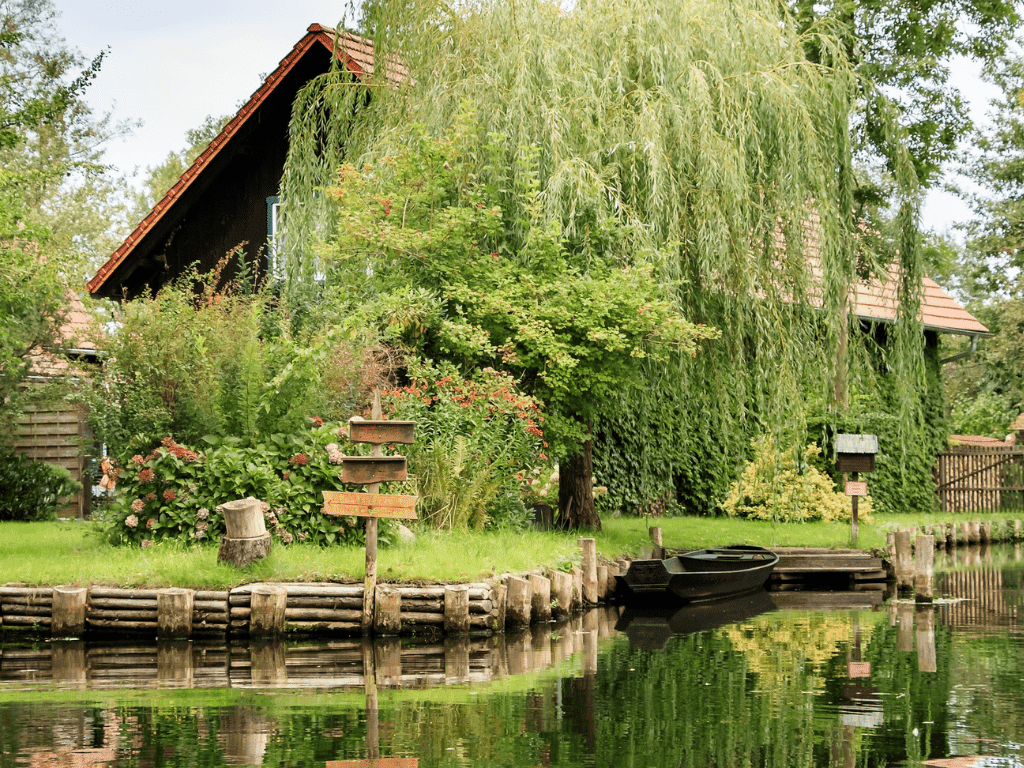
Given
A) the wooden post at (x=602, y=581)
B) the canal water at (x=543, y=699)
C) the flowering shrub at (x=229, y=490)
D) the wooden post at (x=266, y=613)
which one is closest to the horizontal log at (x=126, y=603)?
the canal water at (x=543, y=699)

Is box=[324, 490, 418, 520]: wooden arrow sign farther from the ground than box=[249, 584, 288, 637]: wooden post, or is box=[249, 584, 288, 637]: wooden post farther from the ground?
box=[324, 490, 418, 520]: wooden arrow sign

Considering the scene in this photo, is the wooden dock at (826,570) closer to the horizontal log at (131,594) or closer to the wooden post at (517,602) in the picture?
the wooden post at (517,602)

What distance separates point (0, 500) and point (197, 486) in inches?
369

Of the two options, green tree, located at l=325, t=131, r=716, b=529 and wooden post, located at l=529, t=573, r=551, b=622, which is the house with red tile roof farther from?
wooden post, located at l=529, t=573, r=551, b=622

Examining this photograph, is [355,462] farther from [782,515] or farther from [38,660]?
[782,515]

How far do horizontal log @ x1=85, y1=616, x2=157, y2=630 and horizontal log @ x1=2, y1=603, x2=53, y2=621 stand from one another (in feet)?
1.43

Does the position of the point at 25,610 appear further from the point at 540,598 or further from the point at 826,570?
the point at 826,570

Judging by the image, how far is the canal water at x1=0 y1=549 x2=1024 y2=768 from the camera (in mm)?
7379

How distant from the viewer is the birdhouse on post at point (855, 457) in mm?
18875

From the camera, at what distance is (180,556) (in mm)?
12797

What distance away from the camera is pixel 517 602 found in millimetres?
12727

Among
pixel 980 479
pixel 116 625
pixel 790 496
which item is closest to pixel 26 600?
pixel 116 625

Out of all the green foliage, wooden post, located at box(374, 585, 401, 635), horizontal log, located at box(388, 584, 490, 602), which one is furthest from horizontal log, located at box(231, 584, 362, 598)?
the green foliage

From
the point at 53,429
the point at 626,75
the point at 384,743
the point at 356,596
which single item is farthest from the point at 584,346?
the point at 53,429
